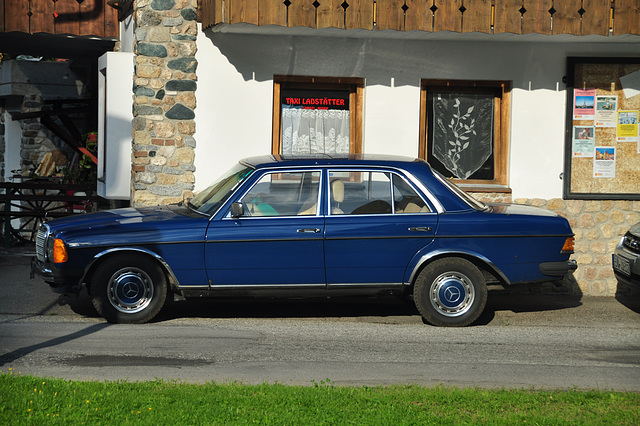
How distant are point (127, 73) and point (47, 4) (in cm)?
199

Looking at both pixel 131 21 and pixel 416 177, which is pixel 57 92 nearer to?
pixel 131 21

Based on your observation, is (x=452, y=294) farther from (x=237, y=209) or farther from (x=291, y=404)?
(x=291, y=404)

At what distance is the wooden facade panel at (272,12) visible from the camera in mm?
10281

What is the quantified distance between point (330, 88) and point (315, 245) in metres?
3.82

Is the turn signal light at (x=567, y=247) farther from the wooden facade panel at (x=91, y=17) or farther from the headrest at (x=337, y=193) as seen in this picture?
the wooden facade panel at (x=91, y=17)

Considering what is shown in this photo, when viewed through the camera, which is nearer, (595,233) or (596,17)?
(596,17)

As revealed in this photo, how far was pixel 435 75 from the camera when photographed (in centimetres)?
1148

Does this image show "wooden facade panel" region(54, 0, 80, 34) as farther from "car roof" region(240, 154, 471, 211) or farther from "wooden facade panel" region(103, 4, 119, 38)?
"car roof" region(240, 154, 471, 211)

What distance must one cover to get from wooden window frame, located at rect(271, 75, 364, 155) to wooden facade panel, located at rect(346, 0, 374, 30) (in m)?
1.14

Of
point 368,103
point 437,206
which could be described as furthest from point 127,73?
point 437,206

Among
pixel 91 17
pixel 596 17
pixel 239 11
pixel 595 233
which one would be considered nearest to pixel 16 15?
pixel 91 17

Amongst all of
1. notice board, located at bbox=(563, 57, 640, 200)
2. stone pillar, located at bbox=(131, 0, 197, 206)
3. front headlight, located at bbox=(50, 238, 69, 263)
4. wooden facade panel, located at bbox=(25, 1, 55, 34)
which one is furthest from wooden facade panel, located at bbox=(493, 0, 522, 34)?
wooden facade panel, located at bbox=(25, 1, 55, 34)

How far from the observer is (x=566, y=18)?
1056 cm

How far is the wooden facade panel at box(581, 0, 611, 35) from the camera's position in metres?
10.6
